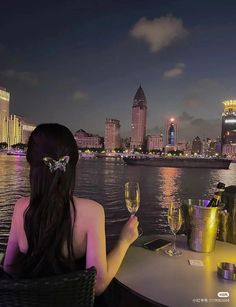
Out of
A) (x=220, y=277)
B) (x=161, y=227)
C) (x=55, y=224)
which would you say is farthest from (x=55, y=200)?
(x=161, y=227)

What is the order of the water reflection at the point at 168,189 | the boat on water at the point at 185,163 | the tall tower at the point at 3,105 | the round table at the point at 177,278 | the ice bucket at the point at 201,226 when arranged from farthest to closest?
1. the tall tower at the point at 3,105
2. the boat on water at the point at 185,163
3. the water reflection at the point at 168,189
4. the ice bucket at the point at 201,226
5. the round table at the point at 177,278

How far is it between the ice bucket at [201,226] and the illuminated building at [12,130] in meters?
141

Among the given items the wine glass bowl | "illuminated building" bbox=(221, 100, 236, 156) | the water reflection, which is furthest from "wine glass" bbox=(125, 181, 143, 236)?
"illuminated building" bbox=(221, 100, 236, 156)

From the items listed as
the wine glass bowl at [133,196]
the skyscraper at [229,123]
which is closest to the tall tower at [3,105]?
the skyscraper at [229,123]

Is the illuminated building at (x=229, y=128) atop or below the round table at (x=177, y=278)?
atop

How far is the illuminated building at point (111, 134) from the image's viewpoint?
167850mm

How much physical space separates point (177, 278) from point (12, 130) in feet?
485

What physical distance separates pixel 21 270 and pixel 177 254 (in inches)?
36.4

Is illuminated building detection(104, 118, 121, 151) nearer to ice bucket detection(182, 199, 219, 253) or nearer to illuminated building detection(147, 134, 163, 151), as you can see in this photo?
illuminated building detection(147, 134, 163, 151)

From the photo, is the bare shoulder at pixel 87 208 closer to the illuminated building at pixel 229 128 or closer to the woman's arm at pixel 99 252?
the woman's arm at pixel 99 252

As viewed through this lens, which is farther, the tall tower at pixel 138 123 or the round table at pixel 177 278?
the tall tower at pixel 138 123

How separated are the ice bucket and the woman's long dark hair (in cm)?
83

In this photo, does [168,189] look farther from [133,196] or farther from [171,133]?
[171,133]

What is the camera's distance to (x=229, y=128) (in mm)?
157500
